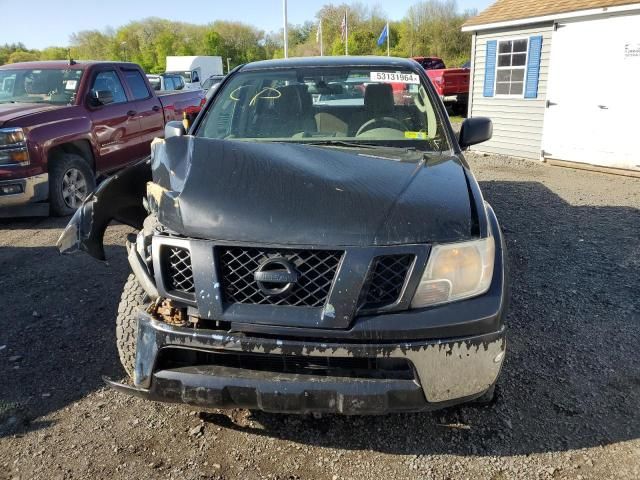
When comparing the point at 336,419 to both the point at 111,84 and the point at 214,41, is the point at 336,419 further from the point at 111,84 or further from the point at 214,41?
the point at 214,41

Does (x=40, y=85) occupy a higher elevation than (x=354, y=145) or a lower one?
higher

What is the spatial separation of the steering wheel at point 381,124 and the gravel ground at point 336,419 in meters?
1.55

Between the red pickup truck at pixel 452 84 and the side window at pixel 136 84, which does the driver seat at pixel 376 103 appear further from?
the red pickup truck at pixel 452 84

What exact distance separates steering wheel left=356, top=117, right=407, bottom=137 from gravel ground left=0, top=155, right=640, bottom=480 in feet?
5.09

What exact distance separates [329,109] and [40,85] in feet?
17.1

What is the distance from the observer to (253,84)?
3.82 m

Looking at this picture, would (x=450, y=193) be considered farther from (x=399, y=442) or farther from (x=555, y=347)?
(x=555, y=347)

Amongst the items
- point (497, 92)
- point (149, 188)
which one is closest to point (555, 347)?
point (149, 188)

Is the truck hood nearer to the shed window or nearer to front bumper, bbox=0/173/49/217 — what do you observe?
front bumper, bbox=0/173/49/217

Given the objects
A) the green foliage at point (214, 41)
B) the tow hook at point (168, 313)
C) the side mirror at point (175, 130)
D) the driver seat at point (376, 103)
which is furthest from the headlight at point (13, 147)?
the green foliage at point (214, 41)

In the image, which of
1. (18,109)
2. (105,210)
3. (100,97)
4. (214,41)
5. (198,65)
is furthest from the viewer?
(214,41)

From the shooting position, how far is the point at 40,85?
275 inches

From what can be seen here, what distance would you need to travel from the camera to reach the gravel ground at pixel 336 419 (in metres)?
2.35

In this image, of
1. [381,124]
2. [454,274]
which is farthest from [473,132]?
[454,274]
